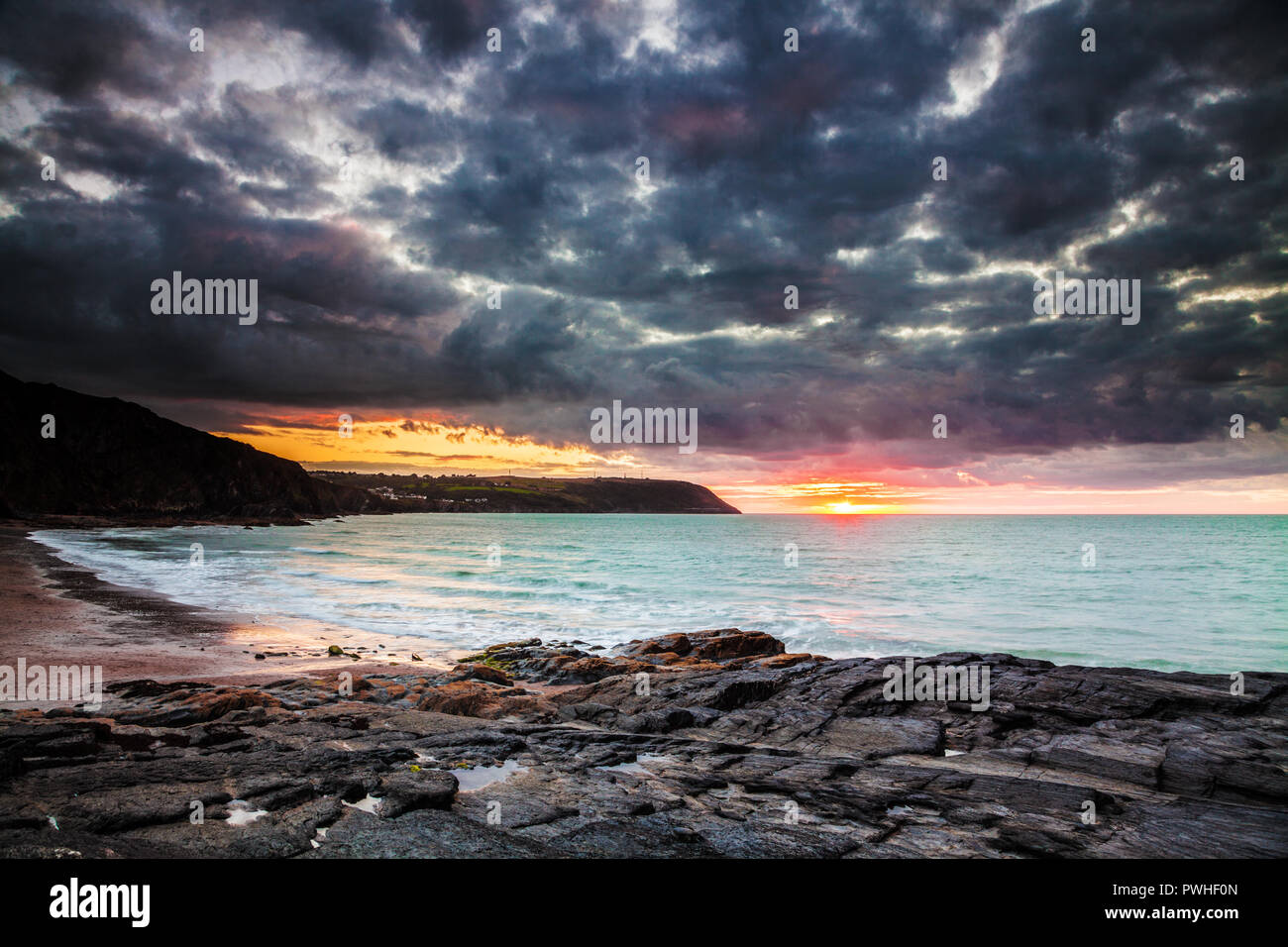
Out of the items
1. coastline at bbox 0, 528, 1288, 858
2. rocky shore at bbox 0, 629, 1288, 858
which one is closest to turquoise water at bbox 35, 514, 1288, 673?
coastline at bbox 0, 528, 1288, 858

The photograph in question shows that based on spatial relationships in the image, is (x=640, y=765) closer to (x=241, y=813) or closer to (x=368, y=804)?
(x=368, y=804)

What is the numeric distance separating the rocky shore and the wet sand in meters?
3.06

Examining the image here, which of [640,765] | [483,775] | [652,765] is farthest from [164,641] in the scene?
[652,765]

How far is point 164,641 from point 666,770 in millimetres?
19656

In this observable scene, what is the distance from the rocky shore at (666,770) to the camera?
20.5 feet

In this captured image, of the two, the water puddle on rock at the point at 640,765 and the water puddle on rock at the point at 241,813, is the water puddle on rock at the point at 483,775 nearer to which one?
the water puddle on rock at the point at 640,765

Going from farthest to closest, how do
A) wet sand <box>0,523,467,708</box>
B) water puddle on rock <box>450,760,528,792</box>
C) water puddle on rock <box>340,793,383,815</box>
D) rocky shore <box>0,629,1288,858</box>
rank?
wet sand <box>0,523,467,708</box> < water puddle on rock <box>450,760,528,792</box> < water puddle on rock <box>340,793,383,815</box> < rocky shore <box>0,629,1288,858</box>

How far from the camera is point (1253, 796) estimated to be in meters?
8.53

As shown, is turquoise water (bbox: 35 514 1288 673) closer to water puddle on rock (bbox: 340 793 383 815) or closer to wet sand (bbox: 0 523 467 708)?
wet sand (bbox: 0 523 467 708)

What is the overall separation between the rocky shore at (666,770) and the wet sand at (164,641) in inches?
120

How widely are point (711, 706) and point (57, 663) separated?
54.4ft

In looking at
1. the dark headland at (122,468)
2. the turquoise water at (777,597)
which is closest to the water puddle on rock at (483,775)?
the turquoise water at (777,597)

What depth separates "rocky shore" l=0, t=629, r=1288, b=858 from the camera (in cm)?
625
